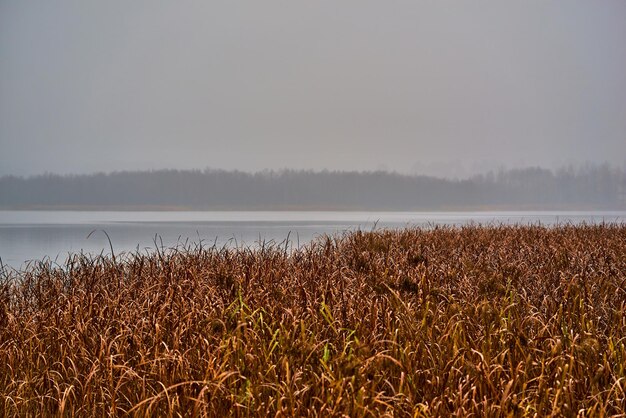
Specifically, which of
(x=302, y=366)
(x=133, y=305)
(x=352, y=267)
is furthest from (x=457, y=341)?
(x=352, y=267)

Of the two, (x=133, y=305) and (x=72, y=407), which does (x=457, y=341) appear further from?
(x=133, y=305)

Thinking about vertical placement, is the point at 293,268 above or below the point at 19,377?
above

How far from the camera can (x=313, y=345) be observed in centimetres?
543

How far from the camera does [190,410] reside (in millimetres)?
4723

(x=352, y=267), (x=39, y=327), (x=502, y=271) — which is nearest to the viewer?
(x=39, y=327)

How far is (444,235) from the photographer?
55.3ft

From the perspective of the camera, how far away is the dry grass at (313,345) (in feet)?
15.7

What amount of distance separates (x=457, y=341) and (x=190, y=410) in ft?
8.03

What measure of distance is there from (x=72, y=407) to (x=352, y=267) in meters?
6.62

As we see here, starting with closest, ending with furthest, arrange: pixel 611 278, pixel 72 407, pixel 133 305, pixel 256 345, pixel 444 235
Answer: pixel 72 407 < pixel 256 345 < pixel 133 305 < pixel 611 278 < pixel 444 235

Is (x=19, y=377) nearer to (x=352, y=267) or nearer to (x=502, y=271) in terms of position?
(x=352, y=267)

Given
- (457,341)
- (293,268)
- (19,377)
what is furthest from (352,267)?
(19,377)

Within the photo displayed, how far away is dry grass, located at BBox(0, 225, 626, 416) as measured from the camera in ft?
15.7

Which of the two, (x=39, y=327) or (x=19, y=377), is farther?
(x=39, y=327)
